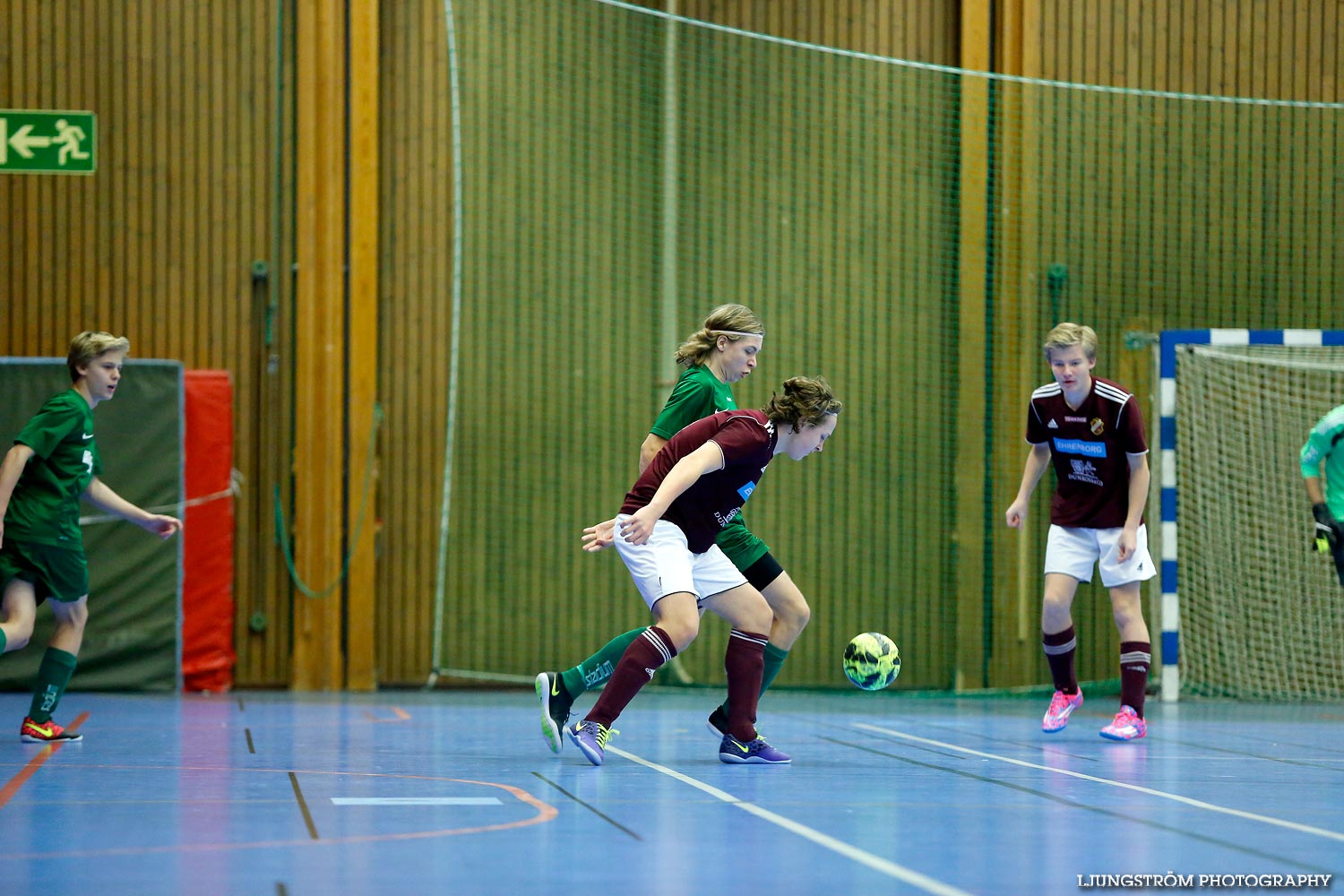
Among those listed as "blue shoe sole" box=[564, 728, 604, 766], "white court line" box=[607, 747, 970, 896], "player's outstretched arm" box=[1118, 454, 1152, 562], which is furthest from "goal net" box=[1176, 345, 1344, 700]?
"white court line" box=[607, 747, 970, 896]

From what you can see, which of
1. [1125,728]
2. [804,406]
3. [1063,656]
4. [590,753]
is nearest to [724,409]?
[804,406]

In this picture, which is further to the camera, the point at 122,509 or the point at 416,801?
the point at 122,509

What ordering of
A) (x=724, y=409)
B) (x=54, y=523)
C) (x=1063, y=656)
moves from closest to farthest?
1. (x=724, y=409)
2. (x=54, y=523)
3. (x=1063, y=656)

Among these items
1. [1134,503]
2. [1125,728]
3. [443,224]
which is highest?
[443,224]

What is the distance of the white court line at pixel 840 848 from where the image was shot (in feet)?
9.80

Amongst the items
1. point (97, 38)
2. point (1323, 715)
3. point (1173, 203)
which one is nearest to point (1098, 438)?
point (1323, 715)

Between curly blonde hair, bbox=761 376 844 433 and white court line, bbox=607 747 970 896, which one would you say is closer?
white court line, bbox=607 747 970 896

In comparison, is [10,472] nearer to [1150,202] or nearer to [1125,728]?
[1125,728]

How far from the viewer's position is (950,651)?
35.1 feet

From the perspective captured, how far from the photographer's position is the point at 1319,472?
7.63m

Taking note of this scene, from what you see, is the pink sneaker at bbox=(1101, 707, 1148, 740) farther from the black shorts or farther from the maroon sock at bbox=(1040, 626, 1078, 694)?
the black shorts

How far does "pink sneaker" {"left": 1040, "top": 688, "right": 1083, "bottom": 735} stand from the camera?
6.79m

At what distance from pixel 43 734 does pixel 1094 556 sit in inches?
176

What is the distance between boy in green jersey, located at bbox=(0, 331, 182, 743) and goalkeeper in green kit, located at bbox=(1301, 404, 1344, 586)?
5.59 metres
